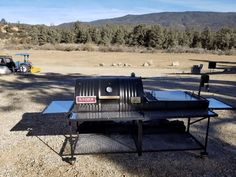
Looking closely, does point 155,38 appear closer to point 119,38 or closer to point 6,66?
point 119,38

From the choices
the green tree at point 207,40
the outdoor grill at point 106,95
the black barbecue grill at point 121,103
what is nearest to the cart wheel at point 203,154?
the black barbecue grill at point 121,103

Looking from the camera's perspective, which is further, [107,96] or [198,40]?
[198,40]

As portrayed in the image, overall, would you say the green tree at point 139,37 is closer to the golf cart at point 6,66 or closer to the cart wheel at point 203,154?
the golf cart at point 6,66

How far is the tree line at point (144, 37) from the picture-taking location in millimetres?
62844

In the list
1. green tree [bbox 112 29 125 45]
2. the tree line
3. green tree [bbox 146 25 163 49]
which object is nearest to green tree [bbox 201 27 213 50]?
the tree line

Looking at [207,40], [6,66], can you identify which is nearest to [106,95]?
[6,66]

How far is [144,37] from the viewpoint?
67062 millimetres

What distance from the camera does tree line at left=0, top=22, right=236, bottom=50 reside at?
6284cm

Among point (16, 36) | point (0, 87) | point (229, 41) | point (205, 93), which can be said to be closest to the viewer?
point (205, 93)

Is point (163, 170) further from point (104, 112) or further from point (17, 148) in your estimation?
point (17, 148)

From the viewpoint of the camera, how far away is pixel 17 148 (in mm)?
7180

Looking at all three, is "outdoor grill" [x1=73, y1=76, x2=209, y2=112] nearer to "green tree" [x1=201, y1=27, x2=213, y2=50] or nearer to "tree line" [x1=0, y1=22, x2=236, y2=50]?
"tree line" [x1=0, y1=22, x2=236, y2=50]

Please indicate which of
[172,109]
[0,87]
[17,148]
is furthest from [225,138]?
[0,87]

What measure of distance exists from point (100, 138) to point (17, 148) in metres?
1.99
